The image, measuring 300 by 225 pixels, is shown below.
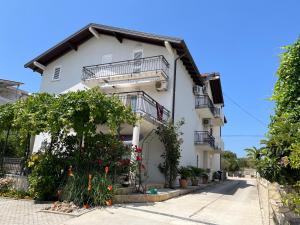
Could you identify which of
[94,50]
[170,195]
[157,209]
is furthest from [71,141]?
[94,50]

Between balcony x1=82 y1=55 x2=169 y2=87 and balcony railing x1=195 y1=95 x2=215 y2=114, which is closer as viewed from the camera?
balcony x1=82 y1=55 x2=169 y2=87

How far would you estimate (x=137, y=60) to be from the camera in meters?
19.9

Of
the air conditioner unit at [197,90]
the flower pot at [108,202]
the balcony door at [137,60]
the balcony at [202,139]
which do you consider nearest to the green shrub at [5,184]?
the flower pot at [108,202]

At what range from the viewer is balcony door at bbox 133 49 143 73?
20.0 m

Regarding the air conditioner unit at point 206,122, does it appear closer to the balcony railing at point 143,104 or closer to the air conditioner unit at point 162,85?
the air conditioner unit at point 162,85

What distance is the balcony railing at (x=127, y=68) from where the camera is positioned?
18.9 m

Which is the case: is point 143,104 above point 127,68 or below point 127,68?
below

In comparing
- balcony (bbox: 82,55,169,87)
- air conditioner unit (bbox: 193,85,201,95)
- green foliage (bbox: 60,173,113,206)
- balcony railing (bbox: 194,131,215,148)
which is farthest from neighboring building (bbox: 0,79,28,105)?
green foliage (bbox: 60,173,113,206)

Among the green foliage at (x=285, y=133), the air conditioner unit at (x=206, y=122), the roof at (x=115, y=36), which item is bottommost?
the green foliage at (x=285, y=133)

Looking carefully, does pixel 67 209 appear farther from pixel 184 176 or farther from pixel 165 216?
pixel 184 176

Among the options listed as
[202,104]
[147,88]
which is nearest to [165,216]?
[147,88]

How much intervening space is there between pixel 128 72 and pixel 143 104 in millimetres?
5551

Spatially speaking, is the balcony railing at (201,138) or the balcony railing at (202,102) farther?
the balcony railing at (202,102)

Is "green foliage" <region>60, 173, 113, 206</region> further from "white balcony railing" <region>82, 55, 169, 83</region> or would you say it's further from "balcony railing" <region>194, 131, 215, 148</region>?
"balcony railing" <region>194, 131, 215, 148</region>
